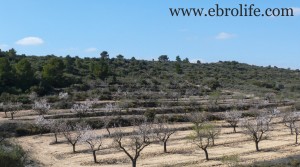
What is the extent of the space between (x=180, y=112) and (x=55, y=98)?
27.0 meters

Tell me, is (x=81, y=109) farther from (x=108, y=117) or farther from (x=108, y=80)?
(x=108, y=80)

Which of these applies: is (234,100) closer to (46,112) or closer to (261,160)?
(46,112)

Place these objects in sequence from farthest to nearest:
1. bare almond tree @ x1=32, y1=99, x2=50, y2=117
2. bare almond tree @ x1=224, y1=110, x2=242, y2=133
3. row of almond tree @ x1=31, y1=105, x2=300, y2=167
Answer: bare almond tree @ x1=224, y1=110, x2=242, y2=133 → bare almond tree @ x1=32, y1=99, x2=50, y2=117 → row of almond tree @ x1=31, y1=105, x2=300, y2=167

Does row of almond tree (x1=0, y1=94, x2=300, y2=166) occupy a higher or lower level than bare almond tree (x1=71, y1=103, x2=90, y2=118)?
lower

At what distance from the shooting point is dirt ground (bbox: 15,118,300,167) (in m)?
55.7

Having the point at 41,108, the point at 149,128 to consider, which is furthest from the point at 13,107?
the point at 149,128

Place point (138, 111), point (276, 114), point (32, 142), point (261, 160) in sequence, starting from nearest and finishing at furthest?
point (261, 160), point (32, 142), point (138, 111), point (276, 114)

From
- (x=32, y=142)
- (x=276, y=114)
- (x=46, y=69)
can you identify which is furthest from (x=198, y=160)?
(x=46, y=69)

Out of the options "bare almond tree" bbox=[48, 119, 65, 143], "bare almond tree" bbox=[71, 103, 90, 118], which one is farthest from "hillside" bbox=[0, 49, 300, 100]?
"bare almond tree" bbox=[48, 119, 65, 143]

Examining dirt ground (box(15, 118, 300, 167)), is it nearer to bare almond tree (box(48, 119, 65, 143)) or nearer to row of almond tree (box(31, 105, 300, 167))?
row of almond tree (box(31, 105, 300, 167))

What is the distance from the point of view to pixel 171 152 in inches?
2438

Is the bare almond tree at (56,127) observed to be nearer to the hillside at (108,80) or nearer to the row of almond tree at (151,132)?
the row of almond tree at (151,132)

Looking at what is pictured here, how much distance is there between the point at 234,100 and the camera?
112 metres

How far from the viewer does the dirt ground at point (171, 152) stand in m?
55.7
